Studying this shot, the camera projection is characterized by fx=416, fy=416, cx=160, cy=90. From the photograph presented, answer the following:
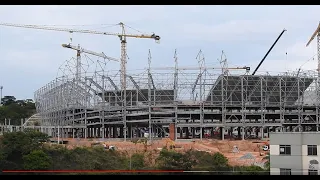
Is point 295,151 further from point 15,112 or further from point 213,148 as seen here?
point 15,112

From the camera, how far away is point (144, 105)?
160ft

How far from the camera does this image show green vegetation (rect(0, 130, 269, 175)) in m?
27.0

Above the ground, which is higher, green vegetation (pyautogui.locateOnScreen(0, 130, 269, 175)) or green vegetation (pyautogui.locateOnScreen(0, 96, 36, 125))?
green vegetation (pyautogui.locateOnScreen(0, 96, 36, 125))

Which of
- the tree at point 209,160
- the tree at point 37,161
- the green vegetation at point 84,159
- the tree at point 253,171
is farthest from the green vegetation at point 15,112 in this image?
the tree at point 253,171

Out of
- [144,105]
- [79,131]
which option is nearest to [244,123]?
Result: [144,105]

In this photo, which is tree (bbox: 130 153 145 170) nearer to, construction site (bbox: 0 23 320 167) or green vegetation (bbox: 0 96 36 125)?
construction site (bbox: 0 23 320 167)

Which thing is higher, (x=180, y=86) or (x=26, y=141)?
(x=180, y=86)

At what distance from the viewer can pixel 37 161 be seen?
26953 mm

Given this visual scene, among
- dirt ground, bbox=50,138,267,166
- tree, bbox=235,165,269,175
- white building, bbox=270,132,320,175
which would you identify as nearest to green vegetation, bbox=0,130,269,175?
dirt ground, bbox=50,138,267,166

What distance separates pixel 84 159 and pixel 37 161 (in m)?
4.02

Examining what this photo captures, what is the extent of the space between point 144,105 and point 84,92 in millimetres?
8663
